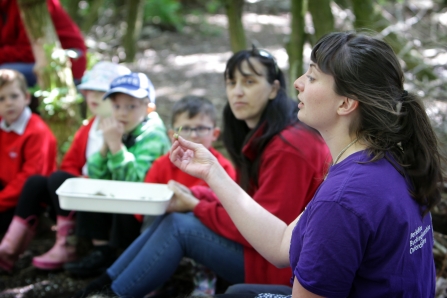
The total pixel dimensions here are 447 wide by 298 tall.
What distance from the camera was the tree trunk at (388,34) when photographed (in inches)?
171

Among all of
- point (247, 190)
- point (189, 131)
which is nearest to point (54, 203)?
point (189, 131)

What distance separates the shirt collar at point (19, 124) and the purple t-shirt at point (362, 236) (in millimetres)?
2657

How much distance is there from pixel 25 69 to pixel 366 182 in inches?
149

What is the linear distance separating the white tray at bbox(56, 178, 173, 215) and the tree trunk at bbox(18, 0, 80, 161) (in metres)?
1.26

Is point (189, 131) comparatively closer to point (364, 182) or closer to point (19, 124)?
point (19, 124)

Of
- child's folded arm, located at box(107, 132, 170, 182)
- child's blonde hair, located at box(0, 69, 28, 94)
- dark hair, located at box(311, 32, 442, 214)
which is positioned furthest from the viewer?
child's blonde hair, located at box(0, 69, 28, 94)

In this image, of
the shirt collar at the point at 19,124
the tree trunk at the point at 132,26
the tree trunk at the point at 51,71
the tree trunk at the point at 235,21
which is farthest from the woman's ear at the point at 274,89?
the tree trunk at the point at 132,26

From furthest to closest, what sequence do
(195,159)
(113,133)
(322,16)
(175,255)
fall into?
(322,16)
(113,133)
(175,255)
(195,159)

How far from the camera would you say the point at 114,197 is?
2.58m

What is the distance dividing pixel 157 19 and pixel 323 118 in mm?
9445

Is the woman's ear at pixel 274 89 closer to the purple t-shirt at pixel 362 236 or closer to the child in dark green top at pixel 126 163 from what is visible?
the child in dark green top at pixel 126 163

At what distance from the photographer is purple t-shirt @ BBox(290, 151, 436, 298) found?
137 cm

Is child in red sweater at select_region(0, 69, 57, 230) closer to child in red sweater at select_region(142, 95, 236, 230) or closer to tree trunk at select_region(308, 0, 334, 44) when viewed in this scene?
child in red sweater at select_region(142, 95, 236, 230)

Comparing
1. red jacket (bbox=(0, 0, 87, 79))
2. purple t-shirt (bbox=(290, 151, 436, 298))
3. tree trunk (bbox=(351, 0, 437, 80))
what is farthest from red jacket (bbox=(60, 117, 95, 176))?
tree trunk (bbox=(351, 0, 437, 80))
